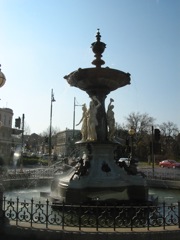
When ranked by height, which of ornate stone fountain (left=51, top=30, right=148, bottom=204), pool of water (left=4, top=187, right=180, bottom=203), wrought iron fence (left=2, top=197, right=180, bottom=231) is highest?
ornate stone fountain (left=51, top=30, right=148, bottom=204)

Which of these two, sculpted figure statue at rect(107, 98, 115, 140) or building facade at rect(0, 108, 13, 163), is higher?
building facade at rect(0, 108, 13, 163)

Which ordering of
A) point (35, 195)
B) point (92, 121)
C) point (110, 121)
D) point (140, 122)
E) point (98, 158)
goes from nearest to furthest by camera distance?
1. point (98, 158)
2. point (92, 121)
3. point (110, 121)
4. point (35, 195)
5. point (140, 122)

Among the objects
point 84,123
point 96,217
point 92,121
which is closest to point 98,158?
point 92,121

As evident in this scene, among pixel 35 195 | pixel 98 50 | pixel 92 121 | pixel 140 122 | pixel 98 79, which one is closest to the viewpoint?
pixel 98 79

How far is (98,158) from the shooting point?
47.0ft

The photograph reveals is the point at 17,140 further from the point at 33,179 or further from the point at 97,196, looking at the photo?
the point at 97,196

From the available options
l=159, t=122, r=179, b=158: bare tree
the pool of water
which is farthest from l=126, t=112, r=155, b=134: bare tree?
the pool of water

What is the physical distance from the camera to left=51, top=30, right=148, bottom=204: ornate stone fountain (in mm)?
12883

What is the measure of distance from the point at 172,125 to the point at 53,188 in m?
76.4

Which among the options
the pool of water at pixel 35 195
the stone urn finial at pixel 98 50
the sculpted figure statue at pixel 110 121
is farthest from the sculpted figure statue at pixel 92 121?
the pool of water at pixel 35 195

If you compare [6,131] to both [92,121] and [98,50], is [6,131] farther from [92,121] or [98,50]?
[92,121]

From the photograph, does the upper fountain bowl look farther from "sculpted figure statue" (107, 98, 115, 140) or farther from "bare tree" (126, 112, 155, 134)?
"bare tree" (126, 112, 155, 134)

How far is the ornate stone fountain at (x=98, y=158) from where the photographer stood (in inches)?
507

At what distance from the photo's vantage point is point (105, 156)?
14414mm
